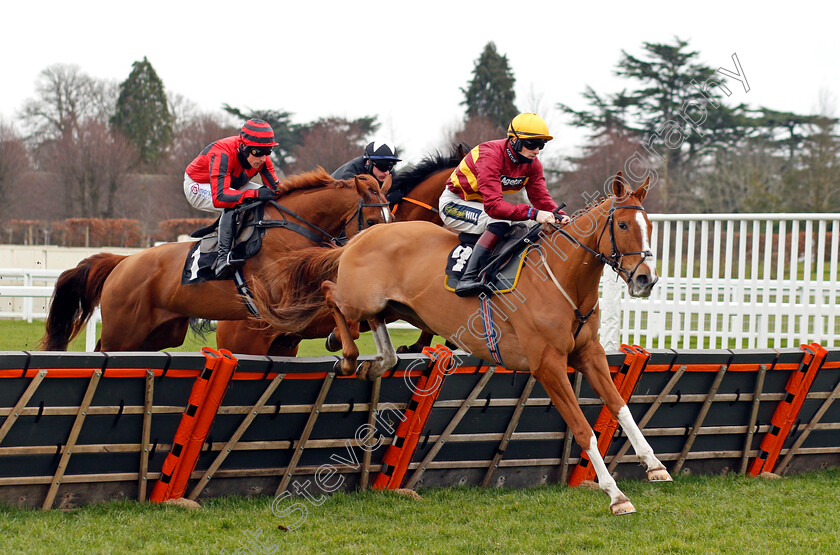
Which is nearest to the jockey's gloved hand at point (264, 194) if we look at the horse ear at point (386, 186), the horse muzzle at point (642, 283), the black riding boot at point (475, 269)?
the horse ear at point (386, 186)

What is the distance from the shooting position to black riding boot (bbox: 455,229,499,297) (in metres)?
4.40

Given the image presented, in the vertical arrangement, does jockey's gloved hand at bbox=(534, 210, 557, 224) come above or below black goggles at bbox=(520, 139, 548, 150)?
below

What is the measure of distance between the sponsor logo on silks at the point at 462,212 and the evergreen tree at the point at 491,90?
97.8 feet

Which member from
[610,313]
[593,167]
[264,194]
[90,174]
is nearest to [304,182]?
[264,194]

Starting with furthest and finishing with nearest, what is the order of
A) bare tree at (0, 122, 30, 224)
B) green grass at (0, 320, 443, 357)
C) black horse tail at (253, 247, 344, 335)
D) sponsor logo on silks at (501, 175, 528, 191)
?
1. bare tree at (0, 122, 30, 224)
2. green grass at (0, 320, 443, 357)
3. black horse tail at (253, 247, 344, 335)
4. sponsor logo on silks at (501, 175, 528, 191)

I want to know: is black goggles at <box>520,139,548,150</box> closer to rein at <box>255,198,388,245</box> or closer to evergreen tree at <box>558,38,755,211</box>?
rein at <box>255,198,388,245</box>

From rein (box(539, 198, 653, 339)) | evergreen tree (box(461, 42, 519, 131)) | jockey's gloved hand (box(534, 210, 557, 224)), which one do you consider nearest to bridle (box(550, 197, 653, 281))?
rein (box(539, 198, 653, 339))

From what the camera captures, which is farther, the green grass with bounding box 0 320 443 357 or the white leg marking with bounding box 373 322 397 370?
the green grass with bounding box 0 320 443 357

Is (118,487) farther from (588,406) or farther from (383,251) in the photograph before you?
(588,406)

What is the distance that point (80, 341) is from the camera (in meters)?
10.5

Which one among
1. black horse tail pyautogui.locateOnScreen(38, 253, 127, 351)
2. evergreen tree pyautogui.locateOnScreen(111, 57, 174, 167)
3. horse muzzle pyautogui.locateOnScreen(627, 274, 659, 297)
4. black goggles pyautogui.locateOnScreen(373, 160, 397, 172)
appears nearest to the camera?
horse muzzle pyautogui.locateOnScreen(627, 274, 659, 297)

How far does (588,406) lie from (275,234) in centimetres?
236

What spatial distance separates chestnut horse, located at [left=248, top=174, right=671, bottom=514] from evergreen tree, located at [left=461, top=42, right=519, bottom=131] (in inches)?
1184

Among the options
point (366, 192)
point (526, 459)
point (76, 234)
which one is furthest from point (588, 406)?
point (76, 234)
